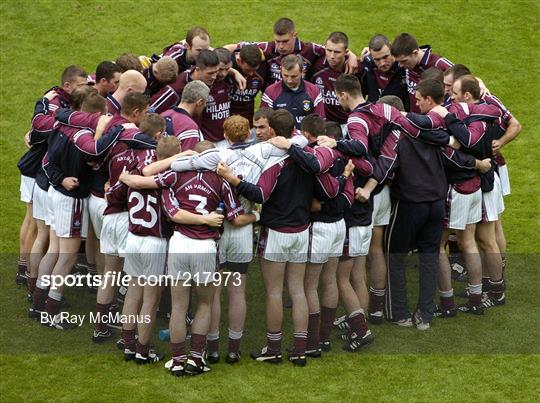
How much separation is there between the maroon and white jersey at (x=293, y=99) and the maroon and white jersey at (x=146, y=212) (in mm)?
2502

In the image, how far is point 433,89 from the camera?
10.3 m

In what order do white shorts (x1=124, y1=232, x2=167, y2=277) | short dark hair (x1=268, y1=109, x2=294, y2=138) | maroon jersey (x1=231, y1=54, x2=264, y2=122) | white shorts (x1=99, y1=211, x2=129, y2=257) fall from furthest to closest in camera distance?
1. maroon jersey (x1=231, y1=54, x2=264, y2=122)
2. white shorts (x1=99, y1=211, x2=129, y2=257)
3. short dark hair (x1=268, y1=109, x2=294, y2=138)
4. white shorts (x1=124, y1=232, x2=167, y2=277)

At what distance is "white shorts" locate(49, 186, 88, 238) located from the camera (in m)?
10.2

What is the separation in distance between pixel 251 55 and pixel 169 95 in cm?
99

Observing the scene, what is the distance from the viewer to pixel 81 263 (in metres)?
11.6

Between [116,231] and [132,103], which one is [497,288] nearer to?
[116,231]

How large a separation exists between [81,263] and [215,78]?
2.40 metres

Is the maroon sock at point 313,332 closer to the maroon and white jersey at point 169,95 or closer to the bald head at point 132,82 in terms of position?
the bald head at point 132,82

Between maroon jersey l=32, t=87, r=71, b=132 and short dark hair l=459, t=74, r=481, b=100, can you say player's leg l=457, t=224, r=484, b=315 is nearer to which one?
short dark hair l=459, t=74, r=481, b=100

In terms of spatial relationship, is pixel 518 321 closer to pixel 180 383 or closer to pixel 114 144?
pixel 180 383

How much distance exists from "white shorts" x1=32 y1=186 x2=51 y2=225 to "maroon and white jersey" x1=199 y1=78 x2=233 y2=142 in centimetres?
217

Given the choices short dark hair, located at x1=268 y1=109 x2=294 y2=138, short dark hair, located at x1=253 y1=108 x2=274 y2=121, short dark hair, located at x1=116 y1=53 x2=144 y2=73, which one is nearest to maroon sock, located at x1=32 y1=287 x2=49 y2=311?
short dark hair, located at x1=116 y1=53 x2=144 y2=73

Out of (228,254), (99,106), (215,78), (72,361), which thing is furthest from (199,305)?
(215,78)

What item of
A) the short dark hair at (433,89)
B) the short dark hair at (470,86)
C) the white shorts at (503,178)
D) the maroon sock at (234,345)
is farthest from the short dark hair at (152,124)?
the white shorts at (503,178)
